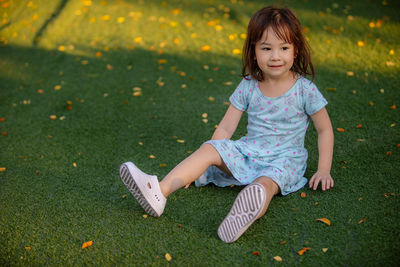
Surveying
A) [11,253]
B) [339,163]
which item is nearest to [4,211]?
[11,253]

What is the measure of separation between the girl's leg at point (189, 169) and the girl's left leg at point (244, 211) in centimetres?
33

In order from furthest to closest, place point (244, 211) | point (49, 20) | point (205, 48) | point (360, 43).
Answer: point (49, 20) < point (205, 48) < point (360, 43) < point (244, 211)

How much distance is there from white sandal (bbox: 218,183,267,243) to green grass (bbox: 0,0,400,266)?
0.24 ft

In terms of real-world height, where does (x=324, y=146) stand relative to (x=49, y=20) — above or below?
above

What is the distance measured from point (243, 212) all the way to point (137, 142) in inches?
59.6

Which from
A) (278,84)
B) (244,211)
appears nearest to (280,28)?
(278,84)

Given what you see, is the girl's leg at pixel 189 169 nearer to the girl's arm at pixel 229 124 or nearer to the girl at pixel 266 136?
the girl at pixel 266 136

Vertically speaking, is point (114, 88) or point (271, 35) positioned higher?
point (271, 35)

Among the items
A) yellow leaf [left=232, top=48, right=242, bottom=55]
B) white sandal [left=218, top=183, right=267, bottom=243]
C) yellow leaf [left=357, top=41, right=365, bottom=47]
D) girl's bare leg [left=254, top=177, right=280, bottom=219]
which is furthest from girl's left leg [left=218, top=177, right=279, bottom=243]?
yellow leaf [left=357, top=41, right=365, bottom=47]

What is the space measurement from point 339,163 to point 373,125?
652mm

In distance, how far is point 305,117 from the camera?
248 cm

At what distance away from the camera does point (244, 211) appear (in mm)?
2037

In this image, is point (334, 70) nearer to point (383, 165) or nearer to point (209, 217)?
point (383, 165)

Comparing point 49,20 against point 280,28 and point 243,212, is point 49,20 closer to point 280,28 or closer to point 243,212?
point 280,28
